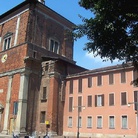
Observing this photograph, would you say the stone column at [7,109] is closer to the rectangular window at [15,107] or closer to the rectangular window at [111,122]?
the rectangular window at [15,107]

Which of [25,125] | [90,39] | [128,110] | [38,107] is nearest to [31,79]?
[38,107]

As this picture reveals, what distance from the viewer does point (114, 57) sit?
9.81m

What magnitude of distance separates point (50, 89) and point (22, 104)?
4603 millimetres

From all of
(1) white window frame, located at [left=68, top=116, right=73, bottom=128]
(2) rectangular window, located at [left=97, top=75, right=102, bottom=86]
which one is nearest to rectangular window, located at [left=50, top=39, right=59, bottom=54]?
(2) rectangular window, located at [left=97, top=75, right=102, bottom=86]

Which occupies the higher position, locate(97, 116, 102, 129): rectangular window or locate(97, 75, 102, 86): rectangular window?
locate(97, 75, 102, 86): rectangular window

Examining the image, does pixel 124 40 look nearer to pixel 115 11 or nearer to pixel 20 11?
pixel 115 11

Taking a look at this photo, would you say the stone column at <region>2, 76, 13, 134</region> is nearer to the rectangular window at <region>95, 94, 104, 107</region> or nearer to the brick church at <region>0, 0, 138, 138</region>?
the brick church at <region>0, 0, 138, 138</region>

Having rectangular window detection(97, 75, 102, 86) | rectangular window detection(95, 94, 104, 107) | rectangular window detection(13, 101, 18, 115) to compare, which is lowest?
rectangular window detection(13, 101, 18, 115)

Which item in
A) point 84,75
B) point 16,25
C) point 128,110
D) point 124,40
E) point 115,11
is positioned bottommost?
point 128,110

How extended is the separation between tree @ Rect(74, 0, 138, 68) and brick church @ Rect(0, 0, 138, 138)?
19719mm

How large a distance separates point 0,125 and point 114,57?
100 ft

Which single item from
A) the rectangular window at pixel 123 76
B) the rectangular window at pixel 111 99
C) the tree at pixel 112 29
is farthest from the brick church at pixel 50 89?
the tree at pixel 112 29

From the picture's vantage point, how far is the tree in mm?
8633

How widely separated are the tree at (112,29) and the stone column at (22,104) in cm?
2599
